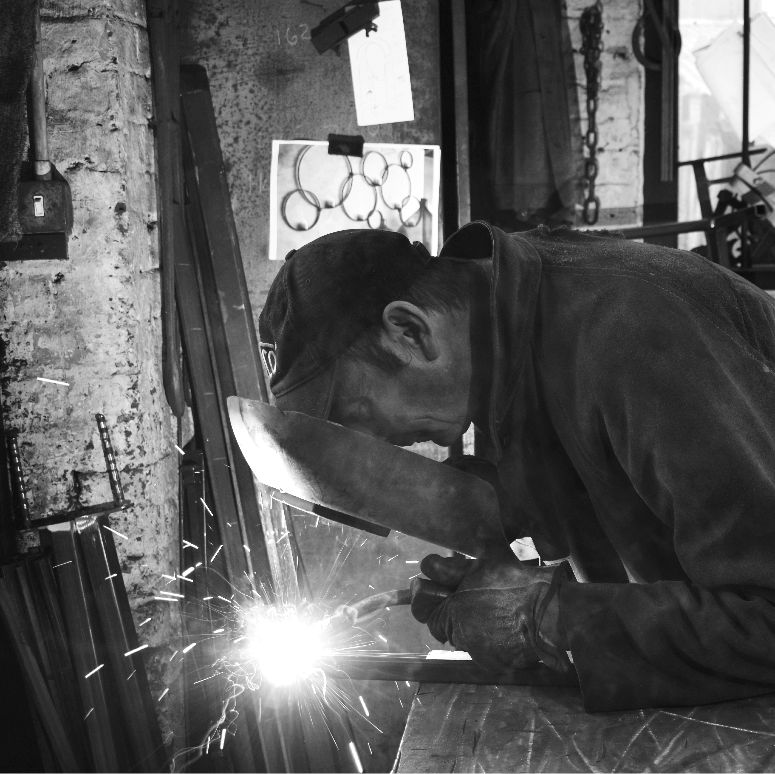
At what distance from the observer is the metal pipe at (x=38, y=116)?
7.38 ft

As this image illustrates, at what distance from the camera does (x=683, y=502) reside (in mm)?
1000

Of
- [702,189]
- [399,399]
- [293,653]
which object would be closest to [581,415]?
[399,399]

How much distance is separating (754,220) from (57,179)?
2557 millimetres

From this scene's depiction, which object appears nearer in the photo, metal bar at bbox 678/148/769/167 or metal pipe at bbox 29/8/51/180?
metal pipe at bbox 29/8/51/180

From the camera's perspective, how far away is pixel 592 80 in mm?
3090

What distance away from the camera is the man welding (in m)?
1.00

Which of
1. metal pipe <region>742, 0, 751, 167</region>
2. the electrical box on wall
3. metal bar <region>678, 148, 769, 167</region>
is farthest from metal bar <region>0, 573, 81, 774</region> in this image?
metal pipe <region>742, 0, 751, 167</region>

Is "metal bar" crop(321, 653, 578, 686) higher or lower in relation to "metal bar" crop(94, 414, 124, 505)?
lower

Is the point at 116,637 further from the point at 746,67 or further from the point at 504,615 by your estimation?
the point at 746,67

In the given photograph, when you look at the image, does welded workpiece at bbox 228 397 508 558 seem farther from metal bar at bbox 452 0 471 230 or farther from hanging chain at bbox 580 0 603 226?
hanging chain at bbox 580 0 603 226

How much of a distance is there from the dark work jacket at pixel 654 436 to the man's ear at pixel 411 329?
0.10m

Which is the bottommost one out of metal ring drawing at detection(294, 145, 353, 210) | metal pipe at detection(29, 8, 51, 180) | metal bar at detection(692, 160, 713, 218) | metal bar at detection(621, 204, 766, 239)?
metal bar at detection(621, 204, 766, 239)

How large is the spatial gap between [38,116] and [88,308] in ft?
A: 1.80

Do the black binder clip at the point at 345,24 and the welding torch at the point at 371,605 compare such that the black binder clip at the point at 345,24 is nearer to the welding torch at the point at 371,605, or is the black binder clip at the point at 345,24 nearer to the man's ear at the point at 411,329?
the man's ear at the point at 411,329
